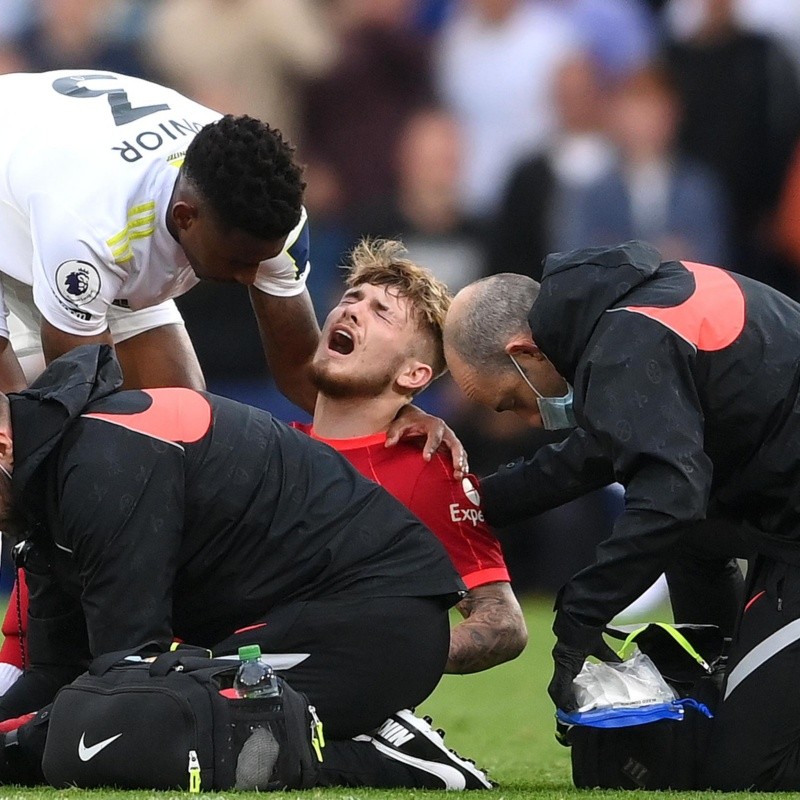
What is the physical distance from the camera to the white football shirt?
476cm

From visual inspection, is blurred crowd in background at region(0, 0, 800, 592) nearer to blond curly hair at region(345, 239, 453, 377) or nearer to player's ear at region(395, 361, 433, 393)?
blond curly hair at region(345, 239, 453, 377)

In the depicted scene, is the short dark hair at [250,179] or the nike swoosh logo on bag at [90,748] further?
the short dark hair at [250,179]

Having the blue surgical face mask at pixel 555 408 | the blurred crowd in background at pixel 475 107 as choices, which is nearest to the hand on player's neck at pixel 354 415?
the blue surgical face mask at pixel 555 408

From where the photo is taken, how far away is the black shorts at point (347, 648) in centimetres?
395

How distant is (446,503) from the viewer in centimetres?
475

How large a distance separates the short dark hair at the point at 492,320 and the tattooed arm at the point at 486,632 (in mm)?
684

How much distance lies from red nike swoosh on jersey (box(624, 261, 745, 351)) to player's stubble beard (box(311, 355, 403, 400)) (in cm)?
121

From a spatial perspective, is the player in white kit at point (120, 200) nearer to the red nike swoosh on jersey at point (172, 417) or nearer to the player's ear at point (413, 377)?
the player's ear at point (413, 377)

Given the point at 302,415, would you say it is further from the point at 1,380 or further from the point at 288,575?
the point at 288,575

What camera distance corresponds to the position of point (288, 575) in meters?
3.98

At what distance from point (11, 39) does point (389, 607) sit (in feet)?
23.3

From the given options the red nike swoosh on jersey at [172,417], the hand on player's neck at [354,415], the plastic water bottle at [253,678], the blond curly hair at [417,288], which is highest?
the red nike swoosh on jersey at [172,417]

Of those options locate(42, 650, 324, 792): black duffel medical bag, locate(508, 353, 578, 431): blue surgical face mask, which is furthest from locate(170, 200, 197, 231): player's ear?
locate(42, 650, 324, 792): black duffel medical bag

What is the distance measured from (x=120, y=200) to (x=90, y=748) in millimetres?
1837
